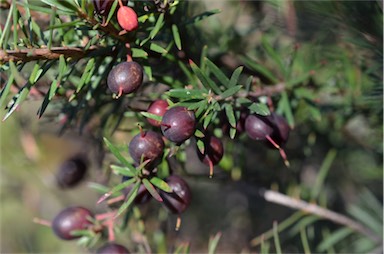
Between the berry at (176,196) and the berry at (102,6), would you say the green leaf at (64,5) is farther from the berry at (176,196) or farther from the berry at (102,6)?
the berry at (176,196)

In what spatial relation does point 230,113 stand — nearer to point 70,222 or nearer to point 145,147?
point 145,147

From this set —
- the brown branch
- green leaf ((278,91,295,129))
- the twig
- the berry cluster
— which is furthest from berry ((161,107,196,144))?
the twig

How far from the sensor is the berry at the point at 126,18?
0.47 metres

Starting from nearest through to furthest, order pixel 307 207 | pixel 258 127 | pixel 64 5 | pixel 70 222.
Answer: pixel 64 5 < pixel 258 127 < pixel 70 222 < pixel 307 207

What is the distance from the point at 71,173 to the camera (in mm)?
824

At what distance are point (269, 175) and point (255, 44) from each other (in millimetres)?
262

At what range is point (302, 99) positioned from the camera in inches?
28.8


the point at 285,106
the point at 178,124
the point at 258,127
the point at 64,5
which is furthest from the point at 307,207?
the point at 64,5

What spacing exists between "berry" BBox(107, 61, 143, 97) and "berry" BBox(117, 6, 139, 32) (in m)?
0.04

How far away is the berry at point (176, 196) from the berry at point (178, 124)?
88 millimetres

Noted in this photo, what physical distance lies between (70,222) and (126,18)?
0.30 m

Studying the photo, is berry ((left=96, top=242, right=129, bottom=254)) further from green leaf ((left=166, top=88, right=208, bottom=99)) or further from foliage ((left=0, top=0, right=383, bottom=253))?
green leaf ((left=166, top=88, right=208, bottom=99))

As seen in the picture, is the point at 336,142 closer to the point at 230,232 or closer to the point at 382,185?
the point at 382,185

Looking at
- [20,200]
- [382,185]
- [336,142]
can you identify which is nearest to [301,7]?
[336,142]
